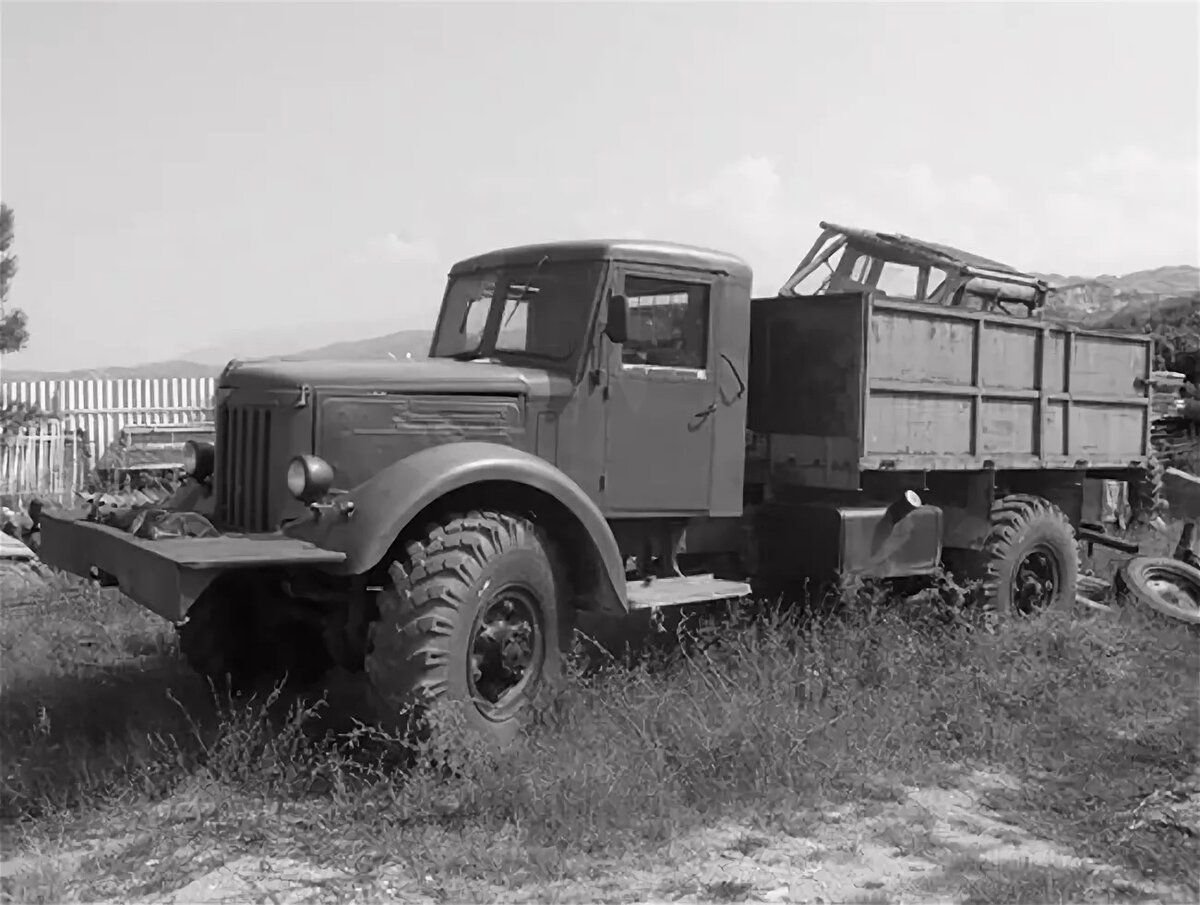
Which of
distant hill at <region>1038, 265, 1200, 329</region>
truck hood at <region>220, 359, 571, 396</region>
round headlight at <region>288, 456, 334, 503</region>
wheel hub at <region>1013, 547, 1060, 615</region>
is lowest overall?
wheel hub at <region>1013, 547, 1060, 615</region>

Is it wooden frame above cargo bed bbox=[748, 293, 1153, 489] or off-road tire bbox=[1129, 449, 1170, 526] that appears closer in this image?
wooden frame above cargo bed bbox=[748, 293, 1153, 489]

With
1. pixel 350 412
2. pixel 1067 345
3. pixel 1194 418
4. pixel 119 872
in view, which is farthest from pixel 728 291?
pixel 1194 418

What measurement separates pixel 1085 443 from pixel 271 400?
18.2ft

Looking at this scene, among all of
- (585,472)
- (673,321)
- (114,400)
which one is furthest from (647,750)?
(114,400)

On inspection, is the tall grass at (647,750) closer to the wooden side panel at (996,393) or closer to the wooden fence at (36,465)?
the wooden side panel at (996,393)

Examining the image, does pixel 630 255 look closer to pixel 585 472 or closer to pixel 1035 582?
pixel 585 472

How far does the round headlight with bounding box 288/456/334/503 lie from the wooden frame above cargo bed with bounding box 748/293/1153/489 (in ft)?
9.66

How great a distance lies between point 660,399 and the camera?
613 cm

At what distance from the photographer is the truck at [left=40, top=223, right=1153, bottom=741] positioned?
5000 mm

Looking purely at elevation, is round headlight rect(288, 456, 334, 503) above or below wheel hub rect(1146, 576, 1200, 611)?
above

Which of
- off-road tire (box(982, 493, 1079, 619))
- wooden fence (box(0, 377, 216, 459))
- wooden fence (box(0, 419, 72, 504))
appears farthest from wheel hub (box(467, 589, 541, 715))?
wooden fence (box(0, 377, 216, 459))

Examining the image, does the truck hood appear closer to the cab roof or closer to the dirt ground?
the cab roof

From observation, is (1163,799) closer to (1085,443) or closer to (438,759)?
(438,759)

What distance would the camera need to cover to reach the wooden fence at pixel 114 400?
59.4ft
